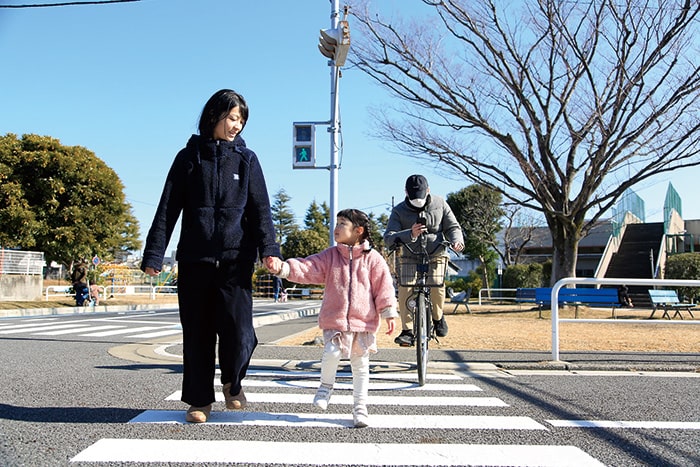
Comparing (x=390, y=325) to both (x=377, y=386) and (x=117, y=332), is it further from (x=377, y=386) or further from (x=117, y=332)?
(x=117, y=332)

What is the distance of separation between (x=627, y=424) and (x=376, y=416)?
1501 mm

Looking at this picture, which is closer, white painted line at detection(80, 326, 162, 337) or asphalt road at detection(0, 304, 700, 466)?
asphalt road at detection(0, 304, 700, 466)

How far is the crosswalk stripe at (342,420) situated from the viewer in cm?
335

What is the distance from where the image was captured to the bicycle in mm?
4723

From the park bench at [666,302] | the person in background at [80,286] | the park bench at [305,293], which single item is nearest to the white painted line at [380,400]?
the park bench at [666,302]

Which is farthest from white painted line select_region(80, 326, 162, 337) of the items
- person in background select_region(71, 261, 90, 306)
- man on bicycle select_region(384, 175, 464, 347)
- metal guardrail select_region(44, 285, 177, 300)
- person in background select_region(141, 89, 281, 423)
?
metal guardrail select_region(44, 285, 177, 300)

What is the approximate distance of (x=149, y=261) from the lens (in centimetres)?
328

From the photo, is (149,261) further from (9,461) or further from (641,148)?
(641,148)

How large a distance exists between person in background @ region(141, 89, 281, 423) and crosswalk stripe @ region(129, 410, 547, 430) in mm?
128

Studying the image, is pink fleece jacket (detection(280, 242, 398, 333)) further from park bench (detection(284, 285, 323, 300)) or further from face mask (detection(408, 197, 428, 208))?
park bench (detection(284, 285, 323, 300))

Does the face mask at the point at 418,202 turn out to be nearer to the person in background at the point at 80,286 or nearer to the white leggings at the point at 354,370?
the white leggings at the point at 354,370

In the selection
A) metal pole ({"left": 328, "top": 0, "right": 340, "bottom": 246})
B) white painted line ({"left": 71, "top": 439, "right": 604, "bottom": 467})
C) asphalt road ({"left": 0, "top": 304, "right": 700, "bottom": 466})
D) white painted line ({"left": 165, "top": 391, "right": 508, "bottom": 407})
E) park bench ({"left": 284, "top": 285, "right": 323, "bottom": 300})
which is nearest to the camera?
white painted line ({"left": 71, "top": 439, "right": 604, "bottom": 467})

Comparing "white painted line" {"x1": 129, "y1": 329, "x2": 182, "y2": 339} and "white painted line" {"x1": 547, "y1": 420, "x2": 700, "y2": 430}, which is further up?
"white painted line" {"x1": 547, "y1": 420, "x2": 700, "y2": 430}

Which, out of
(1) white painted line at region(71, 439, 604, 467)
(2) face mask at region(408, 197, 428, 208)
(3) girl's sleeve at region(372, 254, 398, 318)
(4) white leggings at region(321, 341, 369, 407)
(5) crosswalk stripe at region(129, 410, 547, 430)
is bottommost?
(5) crosswalk stripe at region(129, 410, 547, 430)
